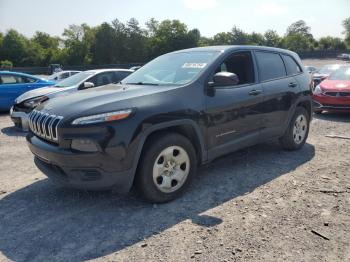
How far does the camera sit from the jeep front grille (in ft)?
11.8

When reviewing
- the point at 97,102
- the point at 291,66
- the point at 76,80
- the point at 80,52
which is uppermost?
the point at 80,52

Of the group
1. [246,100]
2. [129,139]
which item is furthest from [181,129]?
[246,100]

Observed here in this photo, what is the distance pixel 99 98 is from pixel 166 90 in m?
0.75

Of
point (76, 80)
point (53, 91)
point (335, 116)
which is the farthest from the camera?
point (335, 116)

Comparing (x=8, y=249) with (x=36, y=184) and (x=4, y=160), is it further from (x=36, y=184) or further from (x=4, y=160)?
(x=4, y=160)

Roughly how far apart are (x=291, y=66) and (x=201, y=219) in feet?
11.6

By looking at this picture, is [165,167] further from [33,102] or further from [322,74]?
[322,74]

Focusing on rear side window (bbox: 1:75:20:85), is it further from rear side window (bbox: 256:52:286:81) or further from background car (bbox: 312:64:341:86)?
background car (bbox: 312:64:341:86)

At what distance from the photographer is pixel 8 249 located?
316cm

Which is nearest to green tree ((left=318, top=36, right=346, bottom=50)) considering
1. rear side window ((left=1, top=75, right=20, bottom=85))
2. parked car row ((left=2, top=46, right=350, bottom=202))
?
rear side window ((left=1, top=75, right=20, bottom=85))

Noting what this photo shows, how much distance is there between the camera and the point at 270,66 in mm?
5480

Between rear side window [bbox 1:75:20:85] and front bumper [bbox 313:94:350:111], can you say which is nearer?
front bumper [bbox 313:94:350:111]

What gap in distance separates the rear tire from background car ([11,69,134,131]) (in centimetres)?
373

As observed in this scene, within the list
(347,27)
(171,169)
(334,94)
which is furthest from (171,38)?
(171,169)
